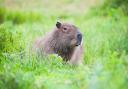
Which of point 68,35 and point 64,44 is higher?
point 68,35

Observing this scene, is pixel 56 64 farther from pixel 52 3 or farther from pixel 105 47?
pixel 52 3

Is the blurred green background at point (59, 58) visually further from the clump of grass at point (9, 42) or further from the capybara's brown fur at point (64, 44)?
the capybara's brown fur at point (64, 44)

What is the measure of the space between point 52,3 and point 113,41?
25.0 feet

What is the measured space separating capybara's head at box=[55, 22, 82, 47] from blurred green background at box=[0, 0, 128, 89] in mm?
349

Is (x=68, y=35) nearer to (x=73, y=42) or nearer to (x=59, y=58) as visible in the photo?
(x=73, y=42)

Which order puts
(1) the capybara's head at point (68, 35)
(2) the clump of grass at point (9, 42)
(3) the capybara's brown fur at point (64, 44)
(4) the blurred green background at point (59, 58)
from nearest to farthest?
(4) the blurred green background at point (59, 58), (2) the clump of grass at point (9, 42), (1) the capybara's head at point (68, 35), (3) the capybara's brown fur at point (64, 44)

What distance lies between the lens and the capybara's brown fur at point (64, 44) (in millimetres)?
9344

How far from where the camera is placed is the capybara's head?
363 inches

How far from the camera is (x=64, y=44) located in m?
9.49

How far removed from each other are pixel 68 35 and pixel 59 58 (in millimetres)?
1505

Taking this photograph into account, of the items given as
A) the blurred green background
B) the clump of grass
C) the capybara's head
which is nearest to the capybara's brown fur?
the capybara's head

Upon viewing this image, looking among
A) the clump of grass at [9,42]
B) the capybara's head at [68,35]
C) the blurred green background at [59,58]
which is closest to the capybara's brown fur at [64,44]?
the capybara's head at [68,35]

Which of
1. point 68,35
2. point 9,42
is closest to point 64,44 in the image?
point 68,35

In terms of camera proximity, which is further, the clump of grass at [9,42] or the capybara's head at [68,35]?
the capybara's head at [68,35]
